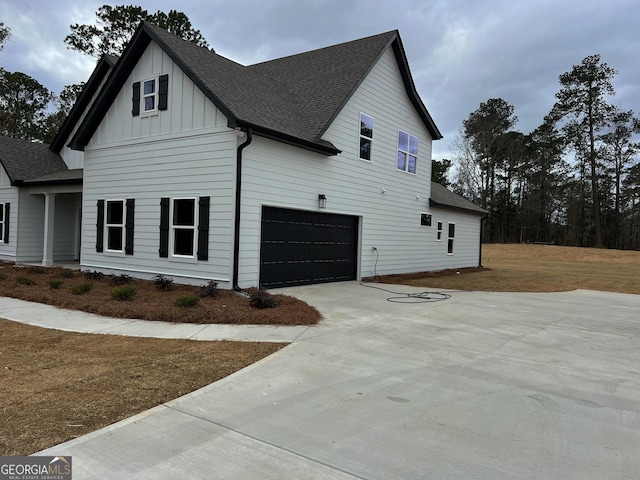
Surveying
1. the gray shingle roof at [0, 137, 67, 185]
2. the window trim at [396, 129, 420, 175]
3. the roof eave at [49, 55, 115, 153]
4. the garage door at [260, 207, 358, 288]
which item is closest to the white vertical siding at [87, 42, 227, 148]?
the garage door at [260, 207, 358, 288]

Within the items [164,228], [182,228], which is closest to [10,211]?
[164,228]

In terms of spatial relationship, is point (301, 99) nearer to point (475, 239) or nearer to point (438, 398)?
point (438, 398)

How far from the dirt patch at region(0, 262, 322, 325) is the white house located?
1.06 m

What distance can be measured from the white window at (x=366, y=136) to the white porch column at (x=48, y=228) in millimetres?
11442

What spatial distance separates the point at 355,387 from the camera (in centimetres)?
455

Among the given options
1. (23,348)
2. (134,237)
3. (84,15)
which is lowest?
(23,348)

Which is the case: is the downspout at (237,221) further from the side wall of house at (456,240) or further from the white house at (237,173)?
the side wall of house at (456,240)

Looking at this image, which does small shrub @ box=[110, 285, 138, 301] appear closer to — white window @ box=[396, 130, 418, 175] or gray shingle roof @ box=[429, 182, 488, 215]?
white window @ box=[396, 130, 418, 175]

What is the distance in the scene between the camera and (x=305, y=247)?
1255 centimetres

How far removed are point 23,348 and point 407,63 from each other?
14879 mm

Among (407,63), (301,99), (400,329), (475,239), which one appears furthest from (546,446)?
(475,239)

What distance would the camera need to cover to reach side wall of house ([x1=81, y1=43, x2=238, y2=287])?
10.5 m

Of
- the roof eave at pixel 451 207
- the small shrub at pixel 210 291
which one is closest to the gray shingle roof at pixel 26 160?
the small shrub at pixel 210 291

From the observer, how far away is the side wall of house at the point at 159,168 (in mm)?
10453
